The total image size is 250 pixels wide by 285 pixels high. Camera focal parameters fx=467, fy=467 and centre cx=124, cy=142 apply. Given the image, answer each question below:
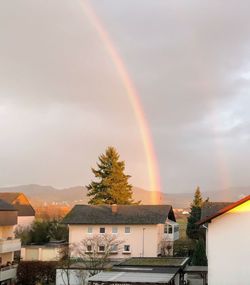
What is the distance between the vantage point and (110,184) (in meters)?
75.8

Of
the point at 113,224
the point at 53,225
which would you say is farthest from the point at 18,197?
the point at 113,224

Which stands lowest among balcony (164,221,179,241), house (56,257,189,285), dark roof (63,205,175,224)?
house (56,257,189,285)

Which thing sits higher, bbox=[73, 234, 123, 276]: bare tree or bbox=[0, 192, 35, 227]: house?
bbox=[0, 192, 35, 227]: house

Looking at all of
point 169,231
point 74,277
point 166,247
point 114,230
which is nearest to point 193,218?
point 169,231

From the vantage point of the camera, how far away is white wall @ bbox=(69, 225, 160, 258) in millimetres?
57375

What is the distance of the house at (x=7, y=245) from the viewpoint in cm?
4588

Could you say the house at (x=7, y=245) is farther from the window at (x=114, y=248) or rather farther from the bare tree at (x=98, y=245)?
the window at (x=114, y=248)

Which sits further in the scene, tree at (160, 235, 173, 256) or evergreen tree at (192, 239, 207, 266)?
tree at (160, 235, 173, 256)

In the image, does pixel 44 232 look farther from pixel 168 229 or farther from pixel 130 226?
pixel 168 229

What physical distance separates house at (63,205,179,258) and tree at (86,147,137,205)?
11140 mm

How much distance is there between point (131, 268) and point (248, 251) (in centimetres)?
942

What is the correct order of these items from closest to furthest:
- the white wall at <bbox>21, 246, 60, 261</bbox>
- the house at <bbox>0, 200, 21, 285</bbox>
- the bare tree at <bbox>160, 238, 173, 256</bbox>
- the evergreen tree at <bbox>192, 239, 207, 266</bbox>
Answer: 1. the house at <bbox>0, 200, 21, 285</bbox>
2. the evergreen tree at <bbox>192, 239, 207, 266</bbox>
3. the white wall at <bbox>21, 246, 60, 261</bbox>
4. the bare tree at <bbox>160, 238, 173, 256</bbox>

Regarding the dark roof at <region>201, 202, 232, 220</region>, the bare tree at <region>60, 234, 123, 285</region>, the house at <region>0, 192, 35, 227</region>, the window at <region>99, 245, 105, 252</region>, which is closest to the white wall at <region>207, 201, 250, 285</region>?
the bare tree at <region>60, 234, 123, 285</region>

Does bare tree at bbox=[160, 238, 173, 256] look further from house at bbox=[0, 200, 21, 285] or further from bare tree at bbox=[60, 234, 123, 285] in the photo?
house at bbox=[0, 200, 21, 285]
